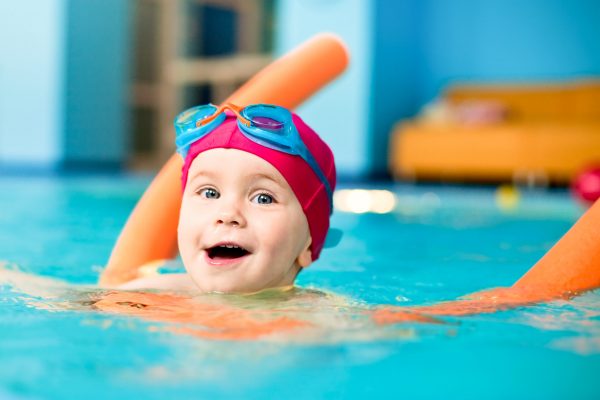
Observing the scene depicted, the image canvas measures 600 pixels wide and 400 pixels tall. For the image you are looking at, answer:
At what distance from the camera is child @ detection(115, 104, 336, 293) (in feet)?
7.77

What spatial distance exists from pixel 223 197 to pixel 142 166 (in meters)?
14.8

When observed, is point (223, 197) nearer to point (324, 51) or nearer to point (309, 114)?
point (324, 51)

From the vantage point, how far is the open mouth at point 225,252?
8.00 feet

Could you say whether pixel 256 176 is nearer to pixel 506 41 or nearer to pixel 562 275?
pixel 562 275

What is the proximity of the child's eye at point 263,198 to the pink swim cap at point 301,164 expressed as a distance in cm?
8

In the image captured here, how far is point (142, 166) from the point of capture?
16875 millimetres

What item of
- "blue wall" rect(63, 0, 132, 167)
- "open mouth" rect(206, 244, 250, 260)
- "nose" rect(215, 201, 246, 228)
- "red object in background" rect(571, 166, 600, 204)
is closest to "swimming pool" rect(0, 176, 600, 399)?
"open mouth" rect(206, 244, 250, 260)

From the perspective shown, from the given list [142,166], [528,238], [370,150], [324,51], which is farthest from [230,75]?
[324,51]

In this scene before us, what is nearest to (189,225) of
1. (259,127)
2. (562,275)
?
(259,127)

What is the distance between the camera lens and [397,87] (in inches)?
547

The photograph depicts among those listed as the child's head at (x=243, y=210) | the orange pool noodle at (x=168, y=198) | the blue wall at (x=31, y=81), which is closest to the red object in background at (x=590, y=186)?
the orange pool noodle at (x=168, y=198)

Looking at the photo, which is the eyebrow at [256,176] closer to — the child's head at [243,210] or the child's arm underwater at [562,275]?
the child's head at [243,210]

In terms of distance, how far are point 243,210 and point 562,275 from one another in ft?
3.64

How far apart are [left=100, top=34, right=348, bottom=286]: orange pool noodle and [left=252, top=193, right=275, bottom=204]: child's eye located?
98 cm
